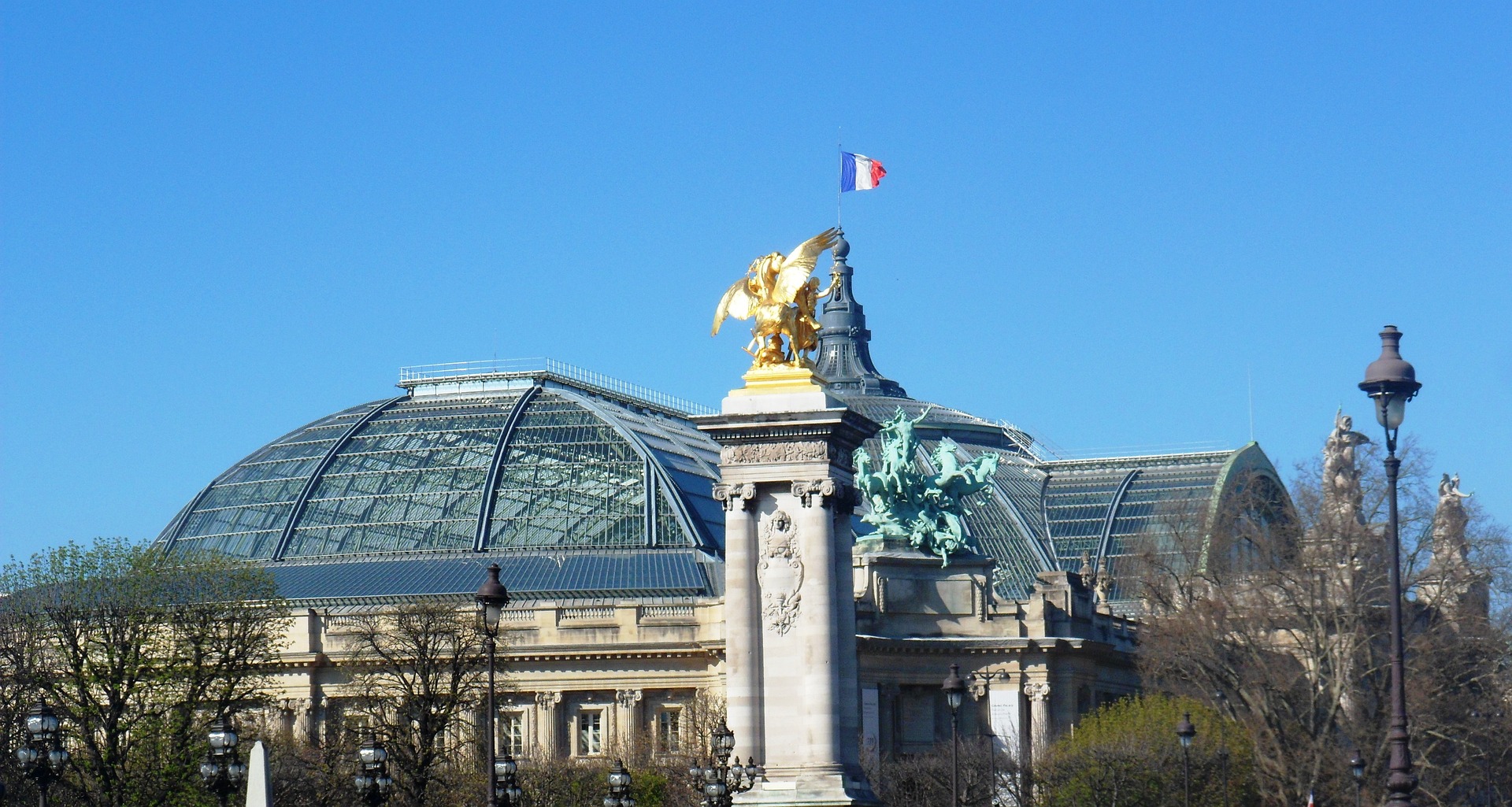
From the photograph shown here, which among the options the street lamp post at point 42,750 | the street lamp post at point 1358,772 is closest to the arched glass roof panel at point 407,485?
the street lamp post at point 1358,772

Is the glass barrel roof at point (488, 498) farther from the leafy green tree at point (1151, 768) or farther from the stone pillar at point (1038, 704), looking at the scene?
the leafy green tree at point (1151, 768)

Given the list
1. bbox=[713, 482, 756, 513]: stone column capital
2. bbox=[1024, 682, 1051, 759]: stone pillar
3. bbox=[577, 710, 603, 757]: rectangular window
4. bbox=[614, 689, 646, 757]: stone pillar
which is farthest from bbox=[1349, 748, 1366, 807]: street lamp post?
bbox=[577, 710, 603, 757]: rectangular window

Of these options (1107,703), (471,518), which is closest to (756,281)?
(1107,703)

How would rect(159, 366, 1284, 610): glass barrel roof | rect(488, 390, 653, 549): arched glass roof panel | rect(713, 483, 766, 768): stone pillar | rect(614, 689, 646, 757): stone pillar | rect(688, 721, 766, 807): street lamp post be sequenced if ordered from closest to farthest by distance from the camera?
1. rect(688, 721, 766, 807): street lamp post
2. rect(713, 483, 766, 768): stone pillar
3. rect(614, 689, 646, 757): stone pillar
4. rect(159, 366, 1284, 610): glass barrel roof
5. rect(488, 390, 653, 549): arched glass roof panel

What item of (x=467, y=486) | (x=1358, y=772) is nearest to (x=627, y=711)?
(x=467, y=486)

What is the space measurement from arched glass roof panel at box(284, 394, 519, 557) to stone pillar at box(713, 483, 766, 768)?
58504mm

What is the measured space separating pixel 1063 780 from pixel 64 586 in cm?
2856

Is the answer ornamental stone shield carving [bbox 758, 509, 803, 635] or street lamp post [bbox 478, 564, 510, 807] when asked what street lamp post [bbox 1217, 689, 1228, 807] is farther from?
street lamp post [bbox 478, 564, 510, 807]

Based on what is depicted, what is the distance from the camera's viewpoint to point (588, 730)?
9419 centimetres

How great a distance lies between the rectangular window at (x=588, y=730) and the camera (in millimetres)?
93562

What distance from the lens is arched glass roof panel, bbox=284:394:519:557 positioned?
360 feet

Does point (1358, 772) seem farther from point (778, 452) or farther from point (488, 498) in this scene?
point (488, 498)

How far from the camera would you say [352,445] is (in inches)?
4604

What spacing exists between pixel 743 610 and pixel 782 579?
3.21 feet
